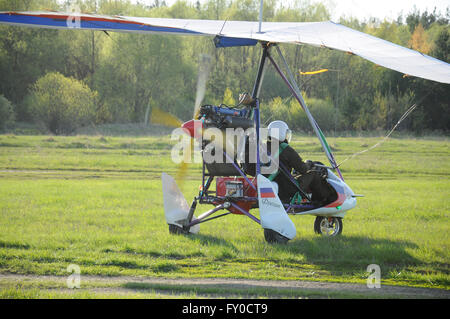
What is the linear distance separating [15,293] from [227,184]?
4293mm

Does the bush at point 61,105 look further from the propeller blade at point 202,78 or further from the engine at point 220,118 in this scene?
the engine at point 220,118

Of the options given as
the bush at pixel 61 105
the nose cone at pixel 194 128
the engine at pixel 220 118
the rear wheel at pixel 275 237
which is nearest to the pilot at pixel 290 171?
the engine at pixel 220 118

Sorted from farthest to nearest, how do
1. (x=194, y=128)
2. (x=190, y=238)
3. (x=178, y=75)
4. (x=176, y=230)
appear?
1. (x=178, y=75)
2. (x=176, y=230)
3. (x=190, y=238)
4. (x=194, y=128)

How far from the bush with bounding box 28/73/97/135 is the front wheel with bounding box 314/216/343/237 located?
115 ft

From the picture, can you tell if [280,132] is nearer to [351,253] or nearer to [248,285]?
[351,253]

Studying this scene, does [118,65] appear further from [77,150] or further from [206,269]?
[206,269]

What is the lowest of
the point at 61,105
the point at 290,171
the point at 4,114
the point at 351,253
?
the point at 4,114

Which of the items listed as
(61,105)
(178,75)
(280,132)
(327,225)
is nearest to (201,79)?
(280,132)

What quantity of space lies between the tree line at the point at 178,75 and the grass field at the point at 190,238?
544 inches

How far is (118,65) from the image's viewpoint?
1975 inches

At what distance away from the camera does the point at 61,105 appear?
41812 millimetres

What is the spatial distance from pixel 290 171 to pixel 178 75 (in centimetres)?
3915
